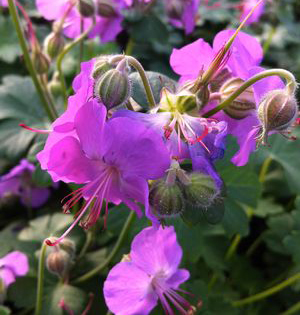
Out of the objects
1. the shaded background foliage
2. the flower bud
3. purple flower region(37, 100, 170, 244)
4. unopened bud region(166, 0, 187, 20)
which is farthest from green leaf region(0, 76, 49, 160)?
purple flower region(37, 100, 170, 244)

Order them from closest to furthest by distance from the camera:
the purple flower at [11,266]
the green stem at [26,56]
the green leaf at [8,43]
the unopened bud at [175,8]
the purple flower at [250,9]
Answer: the green stem at [26,56] → the purple flower at [11,266] → the unopened bud at [175,8] → the green leaf at [8,43] → the purple flower at [250,9]

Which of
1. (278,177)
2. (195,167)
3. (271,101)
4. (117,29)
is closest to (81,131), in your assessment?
(195,167)

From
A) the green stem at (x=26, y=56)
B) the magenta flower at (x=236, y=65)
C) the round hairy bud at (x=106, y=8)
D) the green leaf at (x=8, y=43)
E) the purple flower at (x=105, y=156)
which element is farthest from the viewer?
the green leaf at (x=8, y=43)

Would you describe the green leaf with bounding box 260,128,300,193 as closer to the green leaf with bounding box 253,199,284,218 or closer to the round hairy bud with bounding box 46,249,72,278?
the green leaf with bounding box 253,199,284,218

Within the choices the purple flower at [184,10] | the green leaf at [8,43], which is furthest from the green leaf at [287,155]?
the green leaf at [8,43]

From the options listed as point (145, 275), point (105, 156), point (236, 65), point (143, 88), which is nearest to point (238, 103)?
point (236, 65)

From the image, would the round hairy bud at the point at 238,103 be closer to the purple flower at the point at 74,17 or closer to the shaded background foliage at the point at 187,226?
the shaded background foliage at the point at 187,226
